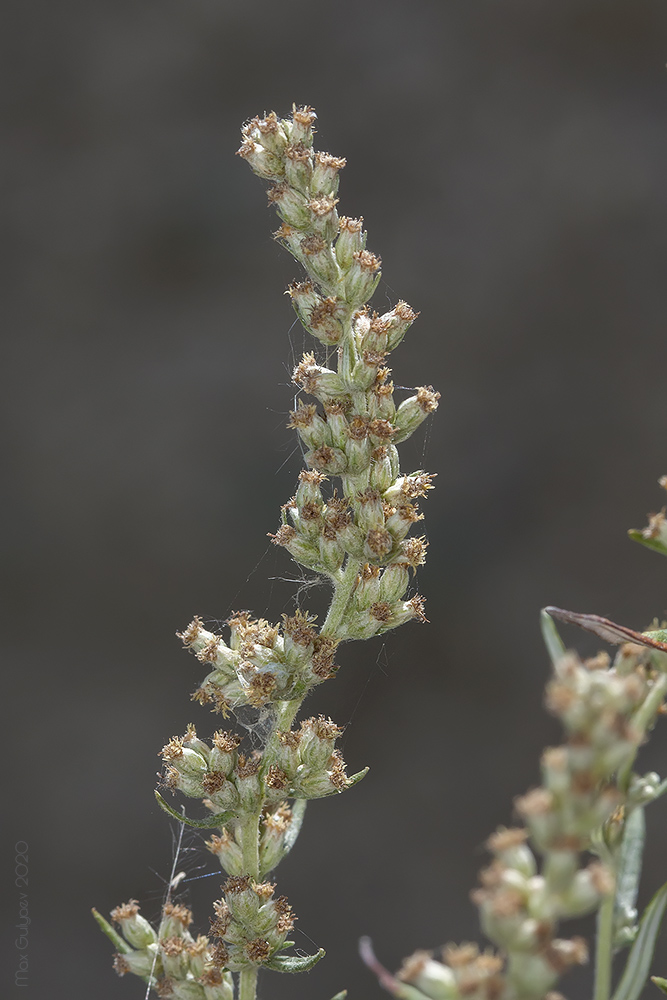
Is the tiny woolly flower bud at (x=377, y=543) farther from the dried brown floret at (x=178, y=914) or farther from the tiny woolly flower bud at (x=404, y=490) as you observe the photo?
the dried brown floret at (x=178, y=914)

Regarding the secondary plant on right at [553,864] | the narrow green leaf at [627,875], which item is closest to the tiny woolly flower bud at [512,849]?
the secondary plant on right at [553,864]

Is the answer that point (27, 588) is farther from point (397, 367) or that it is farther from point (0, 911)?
point (397, 367)

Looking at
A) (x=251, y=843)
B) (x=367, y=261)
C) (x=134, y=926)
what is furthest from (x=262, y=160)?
(x=134, y=926)

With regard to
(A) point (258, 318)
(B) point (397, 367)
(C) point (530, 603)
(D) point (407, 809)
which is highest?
(A) point (258, 318)

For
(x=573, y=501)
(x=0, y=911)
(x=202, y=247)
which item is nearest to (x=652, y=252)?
(x=573, y=501)

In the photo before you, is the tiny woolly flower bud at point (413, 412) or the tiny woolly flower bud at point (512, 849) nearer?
the tiny woolly flower bud at point (512, 849)

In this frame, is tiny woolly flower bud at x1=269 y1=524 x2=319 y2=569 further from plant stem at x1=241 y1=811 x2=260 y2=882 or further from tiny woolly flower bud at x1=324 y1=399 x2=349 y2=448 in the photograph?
plant stem at x1=241 y1=811 x2=260 y2=882

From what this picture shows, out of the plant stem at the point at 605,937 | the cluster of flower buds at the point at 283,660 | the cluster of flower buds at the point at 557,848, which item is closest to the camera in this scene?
the cluster of flower buds at the point at 557,848
